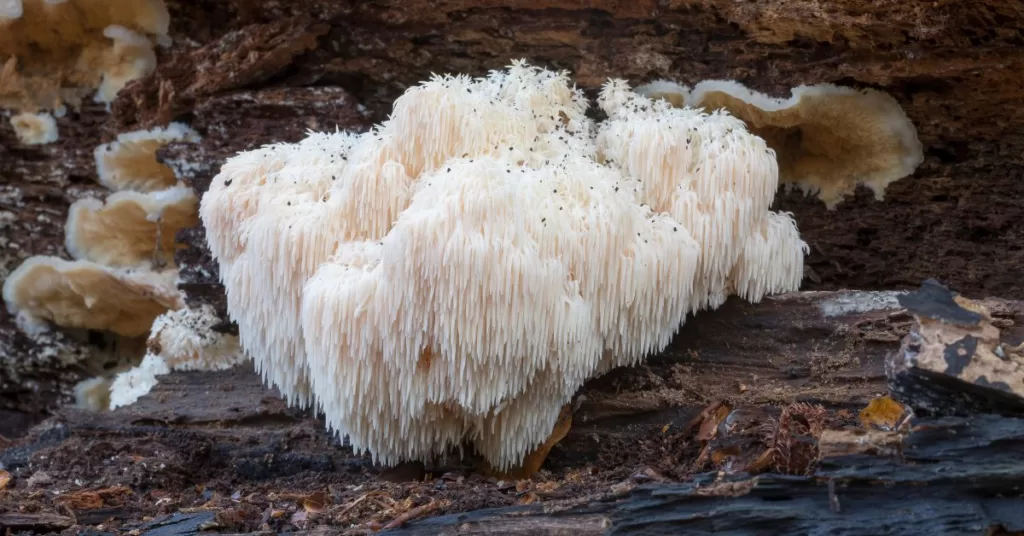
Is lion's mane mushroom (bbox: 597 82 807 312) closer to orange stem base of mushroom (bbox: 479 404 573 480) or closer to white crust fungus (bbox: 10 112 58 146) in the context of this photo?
orange stem base of mushroom (bbox: 479 404 573 480)

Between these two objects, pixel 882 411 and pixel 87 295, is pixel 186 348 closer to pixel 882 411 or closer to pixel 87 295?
pixel 87 295

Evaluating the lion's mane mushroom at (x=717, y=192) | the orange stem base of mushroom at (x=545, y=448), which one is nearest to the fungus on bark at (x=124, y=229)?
the orange stem base of mushroom at (x=545, y=448)

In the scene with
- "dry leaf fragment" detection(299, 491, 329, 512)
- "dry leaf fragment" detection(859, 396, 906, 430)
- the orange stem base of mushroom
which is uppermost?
"dry leaf fragment" detection(859, 396, 906, 430)

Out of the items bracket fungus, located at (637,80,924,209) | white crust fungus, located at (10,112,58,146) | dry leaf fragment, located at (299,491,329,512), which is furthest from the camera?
white crust fungus, located at (10,112,58,146)

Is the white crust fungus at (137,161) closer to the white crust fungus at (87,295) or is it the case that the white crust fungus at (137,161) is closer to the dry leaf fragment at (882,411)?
the white crust fungus at (87,295)

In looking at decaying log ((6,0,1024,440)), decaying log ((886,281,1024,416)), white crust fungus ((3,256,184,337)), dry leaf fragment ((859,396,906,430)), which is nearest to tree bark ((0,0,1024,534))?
decaying log ((6,0,1024,440))

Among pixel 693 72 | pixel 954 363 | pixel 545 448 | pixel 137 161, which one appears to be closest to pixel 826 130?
pixel 693 72

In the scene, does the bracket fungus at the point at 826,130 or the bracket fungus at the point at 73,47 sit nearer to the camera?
the bracket fungus at the point at 826,130
